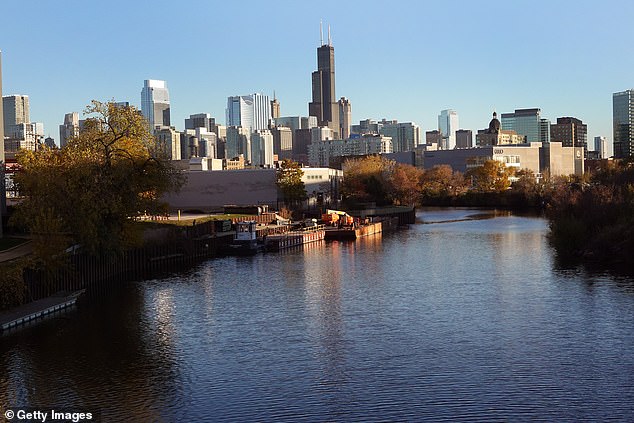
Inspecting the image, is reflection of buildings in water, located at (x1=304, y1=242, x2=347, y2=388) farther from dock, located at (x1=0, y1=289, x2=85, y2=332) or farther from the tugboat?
dock, located at (x1=0, y1=289, x2=85, y2=332)

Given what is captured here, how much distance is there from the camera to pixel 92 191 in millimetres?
57031

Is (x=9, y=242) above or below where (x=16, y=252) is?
above

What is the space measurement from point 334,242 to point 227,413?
6377cm

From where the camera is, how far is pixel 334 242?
91562mm

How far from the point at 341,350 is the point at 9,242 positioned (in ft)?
102

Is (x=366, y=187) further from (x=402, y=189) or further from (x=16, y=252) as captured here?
(x=16, y=252)

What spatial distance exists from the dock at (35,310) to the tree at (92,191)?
3.25 m

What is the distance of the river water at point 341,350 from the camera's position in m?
28.7

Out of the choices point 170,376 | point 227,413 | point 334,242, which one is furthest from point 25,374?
point 334,242

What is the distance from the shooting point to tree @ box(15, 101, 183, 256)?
53875 mm

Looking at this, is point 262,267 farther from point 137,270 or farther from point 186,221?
point 186,221

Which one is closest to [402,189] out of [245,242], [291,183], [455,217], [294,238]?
[455,217]

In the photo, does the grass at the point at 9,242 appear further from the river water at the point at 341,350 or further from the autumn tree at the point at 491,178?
the autumn tree at the point at 491,178

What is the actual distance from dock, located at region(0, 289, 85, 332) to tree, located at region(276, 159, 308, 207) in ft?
230
